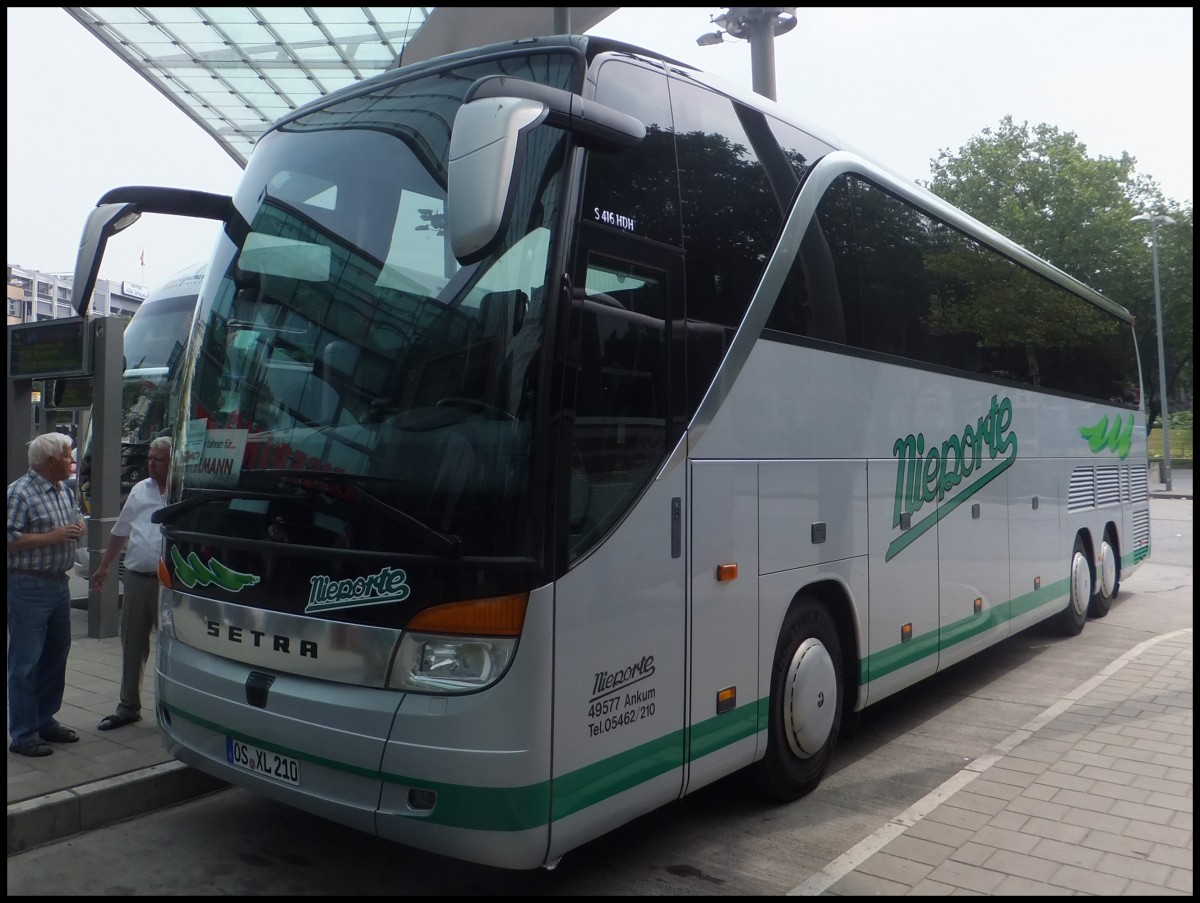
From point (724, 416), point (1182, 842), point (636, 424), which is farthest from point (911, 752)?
point (636, 424)

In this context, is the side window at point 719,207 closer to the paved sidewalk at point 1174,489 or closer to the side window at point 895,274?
the side window at point 895,274

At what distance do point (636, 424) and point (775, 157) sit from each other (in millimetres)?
2217

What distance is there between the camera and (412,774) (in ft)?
12.4

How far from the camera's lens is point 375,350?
4047mm

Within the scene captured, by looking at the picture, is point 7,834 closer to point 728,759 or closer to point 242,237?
point 242,237

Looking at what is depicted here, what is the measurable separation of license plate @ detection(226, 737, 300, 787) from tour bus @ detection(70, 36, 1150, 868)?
0.05 feet

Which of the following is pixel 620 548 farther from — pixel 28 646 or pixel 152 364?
pixel 152 364

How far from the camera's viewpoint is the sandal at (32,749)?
5.68m

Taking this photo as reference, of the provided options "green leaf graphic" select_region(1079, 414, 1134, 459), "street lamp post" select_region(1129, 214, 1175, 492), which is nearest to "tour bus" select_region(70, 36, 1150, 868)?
"street lamp post" select_region(1129, 214, 1175, 492)

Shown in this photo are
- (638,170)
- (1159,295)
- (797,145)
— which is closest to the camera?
(638,170)

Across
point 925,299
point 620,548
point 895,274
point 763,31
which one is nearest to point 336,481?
point 620,548

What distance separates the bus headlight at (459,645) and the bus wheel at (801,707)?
2.09m

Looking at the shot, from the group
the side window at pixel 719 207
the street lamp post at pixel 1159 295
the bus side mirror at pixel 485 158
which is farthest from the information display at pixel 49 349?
the street lamp post at pixel 1159 295

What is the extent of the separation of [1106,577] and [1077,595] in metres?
1.46
